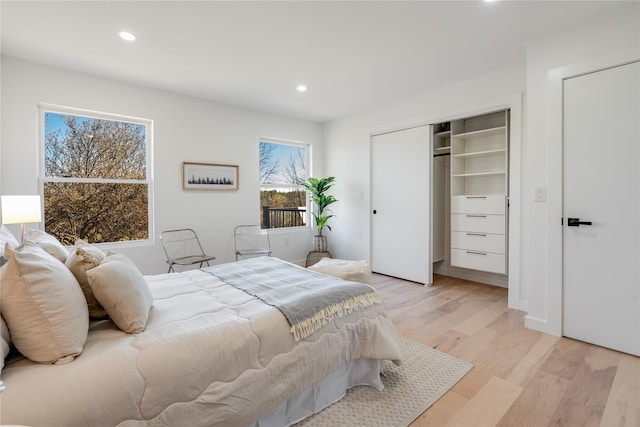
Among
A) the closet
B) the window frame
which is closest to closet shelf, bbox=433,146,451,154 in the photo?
the closet

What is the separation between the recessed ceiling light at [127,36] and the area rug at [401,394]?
116 inches

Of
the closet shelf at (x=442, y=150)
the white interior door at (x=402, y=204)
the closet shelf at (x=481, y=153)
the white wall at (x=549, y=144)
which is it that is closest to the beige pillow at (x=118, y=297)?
the white wall at (x=549, y=144)

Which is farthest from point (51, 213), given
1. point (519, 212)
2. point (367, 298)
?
point (519, 212)

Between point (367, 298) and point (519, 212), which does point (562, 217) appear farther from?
point (367, 298)

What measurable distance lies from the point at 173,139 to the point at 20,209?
66.1 inches

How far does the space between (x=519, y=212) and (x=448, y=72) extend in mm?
1606

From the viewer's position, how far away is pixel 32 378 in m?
0.90

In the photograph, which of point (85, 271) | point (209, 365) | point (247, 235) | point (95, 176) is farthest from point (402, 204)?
point (95, 176)

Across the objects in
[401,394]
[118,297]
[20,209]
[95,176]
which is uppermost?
[95,176]

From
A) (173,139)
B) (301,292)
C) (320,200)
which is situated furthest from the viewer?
(320,200)

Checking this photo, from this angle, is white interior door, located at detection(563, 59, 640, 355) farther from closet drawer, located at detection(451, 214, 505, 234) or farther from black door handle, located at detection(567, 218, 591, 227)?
closet drawer, located at detection(451, 214, 505, 234)

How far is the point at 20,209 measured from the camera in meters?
2.22

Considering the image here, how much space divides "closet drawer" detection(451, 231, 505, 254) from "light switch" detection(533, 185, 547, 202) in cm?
89

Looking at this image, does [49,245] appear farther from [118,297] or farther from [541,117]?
[541,117]
